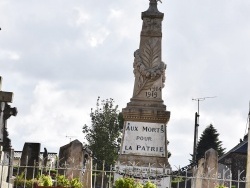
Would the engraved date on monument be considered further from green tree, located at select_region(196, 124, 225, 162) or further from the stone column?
green tree, located at select_region(196, 124, 225, 162)

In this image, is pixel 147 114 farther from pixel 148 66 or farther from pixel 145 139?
pixel 148 66

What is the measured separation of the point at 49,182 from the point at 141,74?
39.1ft

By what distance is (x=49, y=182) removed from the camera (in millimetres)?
14578

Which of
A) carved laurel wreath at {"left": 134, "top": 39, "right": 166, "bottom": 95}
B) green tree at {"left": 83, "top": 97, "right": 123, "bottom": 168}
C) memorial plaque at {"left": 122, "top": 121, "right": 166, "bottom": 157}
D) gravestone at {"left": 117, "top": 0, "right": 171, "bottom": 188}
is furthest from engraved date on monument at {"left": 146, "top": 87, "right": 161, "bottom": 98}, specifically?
green tree at {"left": 83, "top": 97, "right": 123, "bottom": 168}

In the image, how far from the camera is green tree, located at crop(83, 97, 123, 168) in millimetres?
47625

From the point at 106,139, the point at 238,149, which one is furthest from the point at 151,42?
the point at 238,149

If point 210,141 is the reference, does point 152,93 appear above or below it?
below

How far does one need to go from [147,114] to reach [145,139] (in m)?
1.03

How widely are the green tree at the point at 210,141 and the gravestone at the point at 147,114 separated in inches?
1525

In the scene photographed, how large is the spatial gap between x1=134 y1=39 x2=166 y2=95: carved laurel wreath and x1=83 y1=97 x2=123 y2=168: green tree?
22.2 meters

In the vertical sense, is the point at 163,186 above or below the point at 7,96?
below

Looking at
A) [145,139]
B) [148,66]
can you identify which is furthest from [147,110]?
[148,66]

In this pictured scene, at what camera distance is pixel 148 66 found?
26.0 meters

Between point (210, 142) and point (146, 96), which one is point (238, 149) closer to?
point (210, 142)
